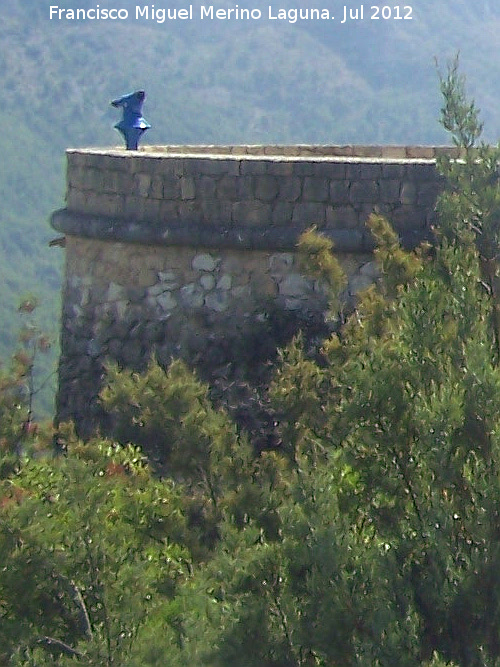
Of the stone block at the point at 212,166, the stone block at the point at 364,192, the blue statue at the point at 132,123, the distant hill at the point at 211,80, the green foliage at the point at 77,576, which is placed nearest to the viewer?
the green foliage at the point at 77,576

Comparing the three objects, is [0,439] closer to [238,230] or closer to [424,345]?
[238,230]

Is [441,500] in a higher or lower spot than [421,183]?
lower

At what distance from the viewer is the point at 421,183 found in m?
7.91

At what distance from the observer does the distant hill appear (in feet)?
118

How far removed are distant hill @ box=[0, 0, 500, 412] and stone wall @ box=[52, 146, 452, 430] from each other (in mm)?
25270

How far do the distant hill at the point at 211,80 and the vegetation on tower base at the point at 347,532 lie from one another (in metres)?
29.1

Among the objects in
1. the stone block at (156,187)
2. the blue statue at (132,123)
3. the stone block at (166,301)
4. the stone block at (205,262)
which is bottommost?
the stone block at (166,301)

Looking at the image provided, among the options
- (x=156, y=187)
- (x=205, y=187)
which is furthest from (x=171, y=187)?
(x=205, y=187)

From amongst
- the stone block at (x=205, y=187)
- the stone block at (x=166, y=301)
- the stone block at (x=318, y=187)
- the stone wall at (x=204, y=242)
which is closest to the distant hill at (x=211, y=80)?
the stone wall at (x=204, y=242)

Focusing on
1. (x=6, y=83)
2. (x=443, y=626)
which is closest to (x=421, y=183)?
(x=443, y=626)

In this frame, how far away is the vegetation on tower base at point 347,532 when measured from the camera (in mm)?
4109

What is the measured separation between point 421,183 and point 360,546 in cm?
392

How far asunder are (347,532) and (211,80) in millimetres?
35192

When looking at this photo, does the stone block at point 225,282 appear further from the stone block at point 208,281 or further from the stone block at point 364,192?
the stone block at point 364,192
